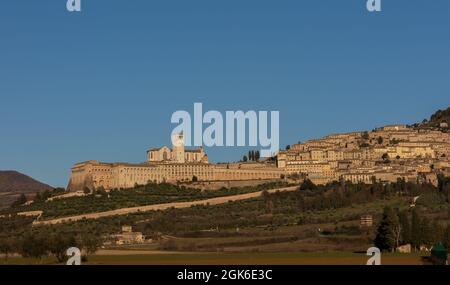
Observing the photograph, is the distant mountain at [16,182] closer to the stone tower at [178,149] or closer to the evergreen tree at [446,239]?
the stone tower at [178,149]

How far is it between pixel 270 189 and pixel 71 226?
23.4 meters

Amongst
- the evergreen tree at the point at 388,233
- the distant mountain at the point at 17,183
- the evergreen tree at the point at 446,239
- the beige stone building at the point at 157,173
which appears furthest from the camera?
the distant mountain at the point at 17,183

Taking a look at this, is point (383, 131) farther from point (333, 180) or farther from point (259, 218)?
point (259, 218)

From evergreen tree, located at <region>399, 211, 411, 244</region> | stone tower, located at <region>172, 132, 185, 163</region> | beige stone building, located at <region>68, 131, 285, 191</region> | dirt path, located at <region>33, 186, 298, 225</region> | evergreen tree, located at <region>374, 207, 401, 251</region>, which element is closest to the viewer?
evergreen tree, located at <region>374, 207, 401, 251</region>

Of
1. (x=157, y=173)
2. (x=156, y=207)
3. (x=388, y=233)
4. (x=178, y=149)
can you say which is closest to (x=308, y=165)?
(x=178, y=149)

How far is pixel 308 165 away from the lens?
305 ft

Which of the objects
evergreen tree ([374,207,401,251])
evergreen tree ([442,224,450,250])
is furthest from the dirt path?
evergreen tree ([442,224,450,250])

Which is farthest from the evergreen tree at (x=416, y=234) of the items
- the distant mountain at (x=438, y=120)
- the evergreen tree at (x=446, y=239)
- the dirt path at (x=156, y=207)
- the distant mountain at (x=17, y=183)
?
the distant mountain at (x=17, y=183)

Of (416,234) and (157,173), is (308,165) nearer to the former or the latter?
(157,173)

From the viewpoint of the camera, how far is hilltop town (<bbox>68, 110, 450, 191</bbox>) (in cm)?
8631

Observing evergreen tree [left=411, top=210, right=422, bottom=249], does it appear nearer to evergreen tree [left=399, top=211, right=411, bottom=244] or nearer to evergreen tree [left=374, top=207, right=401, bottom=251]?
evergreen tree [left=399, top=211, right=411, bottom=244]

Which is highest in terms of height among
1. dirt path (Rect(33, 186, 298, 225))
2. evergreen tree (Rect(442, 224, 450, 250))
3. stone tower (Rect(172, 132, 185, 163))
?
stone tower (Rect(172, 132, 185, 163))

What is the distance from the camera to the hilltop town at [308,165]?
86.3 meters
